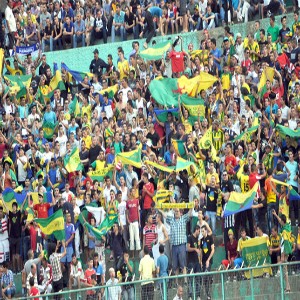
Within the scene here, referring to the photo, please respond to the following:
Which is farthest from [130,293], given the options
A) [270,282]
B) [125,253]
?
[125,253]

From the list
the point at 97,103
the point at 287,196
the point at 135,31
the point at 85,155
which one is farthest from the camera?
the point at 135,31

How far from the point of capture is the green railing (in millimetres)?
28000

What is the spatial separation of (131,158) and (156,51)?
565 cm

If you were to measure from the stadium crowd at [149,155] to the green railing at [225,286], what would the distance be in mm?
114

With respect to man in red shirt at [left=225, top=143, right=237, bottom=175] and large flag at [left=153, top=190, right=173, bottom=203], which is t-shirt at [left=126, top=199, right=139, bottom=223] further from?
man in red shirt at [left=225, top=143, right=237, bottom=175]

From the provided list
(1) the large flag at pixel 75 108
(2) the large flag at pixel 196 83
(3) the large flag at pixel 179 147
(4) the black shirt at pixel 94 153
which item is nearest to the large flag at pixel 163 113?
(2) the large flag at pixel 196 83

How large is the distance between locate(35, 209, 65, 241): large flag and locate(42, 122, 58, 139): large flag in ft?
15.2

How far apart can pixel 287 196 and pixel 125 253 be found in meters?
3.40

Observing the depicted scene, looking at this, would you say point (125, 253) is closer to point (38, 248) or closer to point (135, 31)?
point (38, 248)

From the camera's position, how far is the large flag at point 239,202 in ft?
106

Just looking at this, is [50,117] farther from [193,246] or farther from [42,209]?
[193,246]

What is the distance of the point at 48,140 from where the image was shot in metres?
38.1

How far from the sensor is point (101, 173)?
34.9 meters

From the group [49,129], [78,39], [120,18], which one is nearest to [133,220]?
[49,129]
